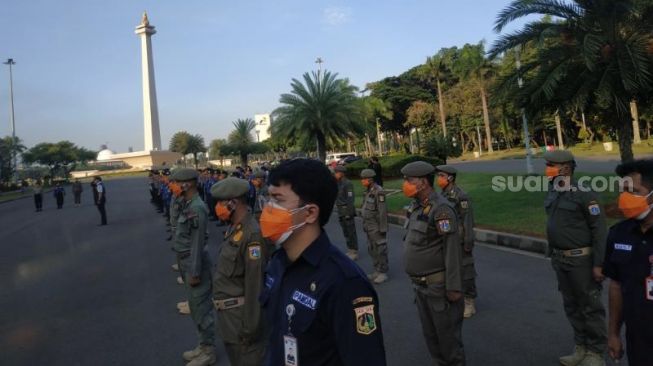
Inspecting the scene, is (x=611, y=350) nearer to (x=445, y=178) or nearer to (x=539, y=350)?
(x=539, y=350)

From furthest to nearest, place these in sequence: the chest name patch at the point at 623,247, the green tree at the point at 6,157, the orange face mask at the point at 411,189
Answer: the green tree at the point at 6,157 → the orange face mask at the point at 411,189 → the chest name patch at the point at 623,247

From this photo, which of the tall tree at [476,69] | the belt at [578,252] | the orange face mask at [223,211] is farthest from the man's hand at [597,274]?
the tall tree at [476,69]

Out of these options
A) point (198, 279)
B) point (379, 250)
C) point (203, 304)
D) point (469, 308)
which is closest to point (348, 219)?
point (379, 250)

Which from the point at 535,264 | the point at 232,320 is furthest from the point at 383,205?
the point at 232,320

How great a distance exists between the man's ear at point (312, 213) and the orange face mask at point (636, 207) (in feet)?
6.36

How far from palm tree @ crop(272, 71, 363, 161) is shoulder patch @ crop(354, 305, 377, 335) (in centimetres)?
2616

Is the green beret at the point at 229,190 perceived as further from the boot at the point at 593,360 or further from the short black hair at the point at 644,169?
the boot at the point at 593,360

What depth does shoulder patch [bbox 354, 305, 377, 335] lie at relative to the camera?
1578 millimetres

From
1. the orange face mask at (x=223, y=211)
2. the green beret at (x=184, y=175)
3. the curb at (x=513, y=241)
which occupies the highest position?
the green beret at (x=184, y=175)

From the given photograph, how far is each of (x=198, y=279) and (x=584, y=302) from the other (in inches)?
133

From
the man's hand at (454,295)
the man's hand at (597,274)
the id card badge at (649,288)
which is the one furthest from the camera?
the man's hand at (597,274)

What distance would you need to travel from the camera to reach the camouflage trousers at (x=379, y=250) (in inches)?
287

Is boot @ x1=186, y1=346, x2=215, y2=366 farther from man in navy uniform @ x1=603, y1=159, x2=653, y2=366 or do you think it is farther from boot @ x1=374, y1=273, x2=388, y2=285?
man in navy uniform @ x1=603, y1=159, x2=653, y2=366

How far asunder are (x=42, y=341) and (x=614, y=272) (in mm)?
5846
